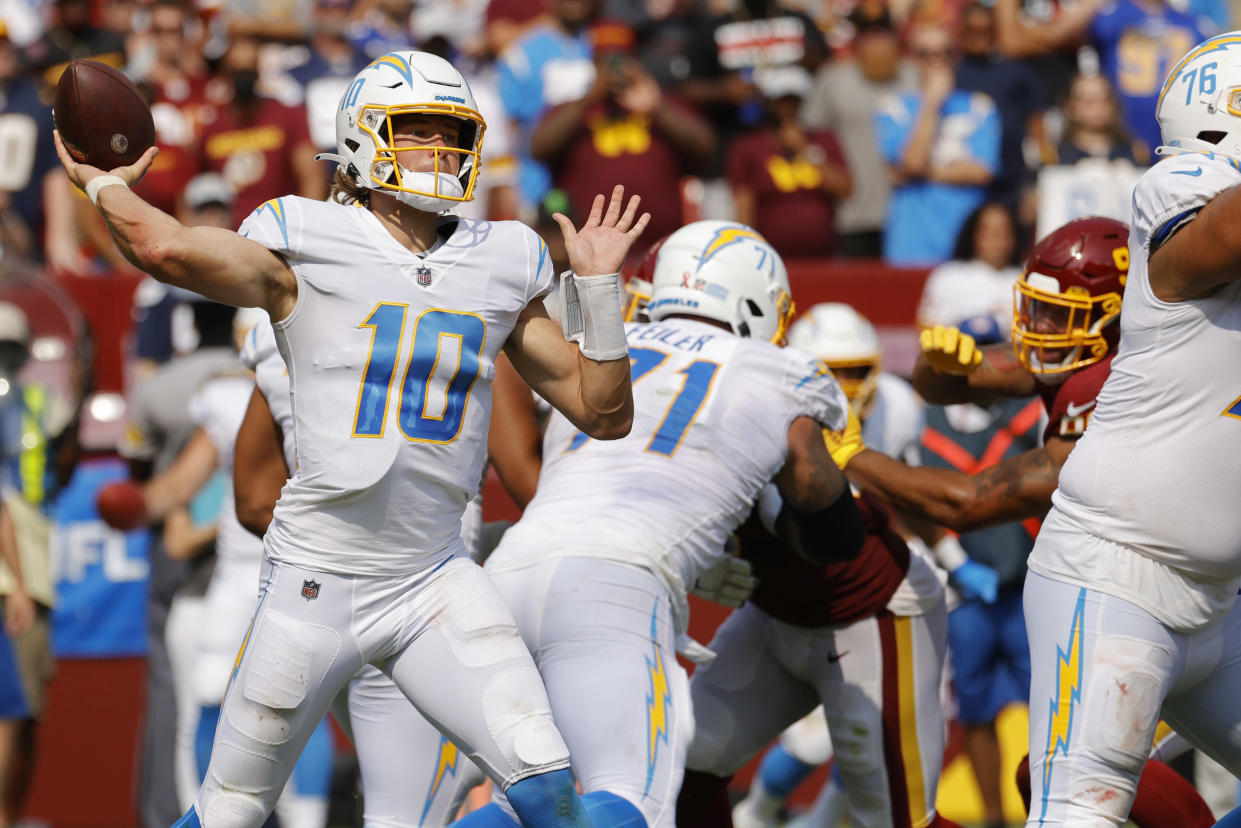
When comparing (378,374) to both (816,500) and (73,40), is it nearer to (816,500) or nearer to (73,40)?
(816,500)

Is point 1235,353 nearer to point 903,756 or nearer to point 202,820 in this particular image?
point 903,756

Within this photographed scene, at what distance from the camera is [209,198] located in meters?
8.41

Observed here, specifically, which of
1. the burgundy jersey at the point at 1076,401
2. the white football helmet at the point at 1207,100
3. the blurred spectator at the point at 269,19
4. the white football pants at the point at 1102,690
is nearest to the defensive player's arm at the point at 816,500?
the burgundy jersey at the point at 1076,401

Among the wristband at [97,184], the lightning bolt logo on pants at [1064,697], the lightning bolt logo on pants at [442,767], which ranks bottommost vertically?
the lightning bolt logo on pants at [442,767]

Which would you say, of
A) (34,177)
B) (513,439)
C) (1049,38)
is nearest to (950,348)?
(513,439)

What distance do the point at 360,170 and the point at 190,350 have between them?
3900 mm

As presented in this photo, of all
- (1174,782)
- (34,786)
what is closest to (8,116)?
(34,786)

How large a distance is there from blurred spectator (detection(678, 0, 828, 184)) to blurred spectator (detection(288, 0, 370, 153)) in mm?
1888

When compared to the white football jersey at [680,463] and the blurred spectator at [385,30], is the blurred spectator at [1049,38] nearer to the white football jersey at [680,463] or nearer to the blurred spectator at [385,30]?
the blurred spectator at [385,30]

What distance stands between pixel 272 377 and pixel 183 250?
1.06 m

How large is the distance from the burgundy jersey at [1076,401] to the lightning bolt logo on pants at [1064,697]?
610 mm

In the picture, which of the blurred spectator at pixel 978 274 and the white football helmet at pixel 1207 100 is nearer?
the white football helmet at pixel 1207 100

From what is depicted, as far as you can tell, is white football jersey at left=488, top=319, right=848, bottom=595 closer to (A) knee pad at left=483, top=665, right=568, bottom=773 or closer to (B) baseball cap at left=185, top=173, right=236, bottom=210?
(A) knee pad at left=483, top=665, right=568, bottom=773

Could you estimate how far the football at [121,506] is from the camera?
654cm
